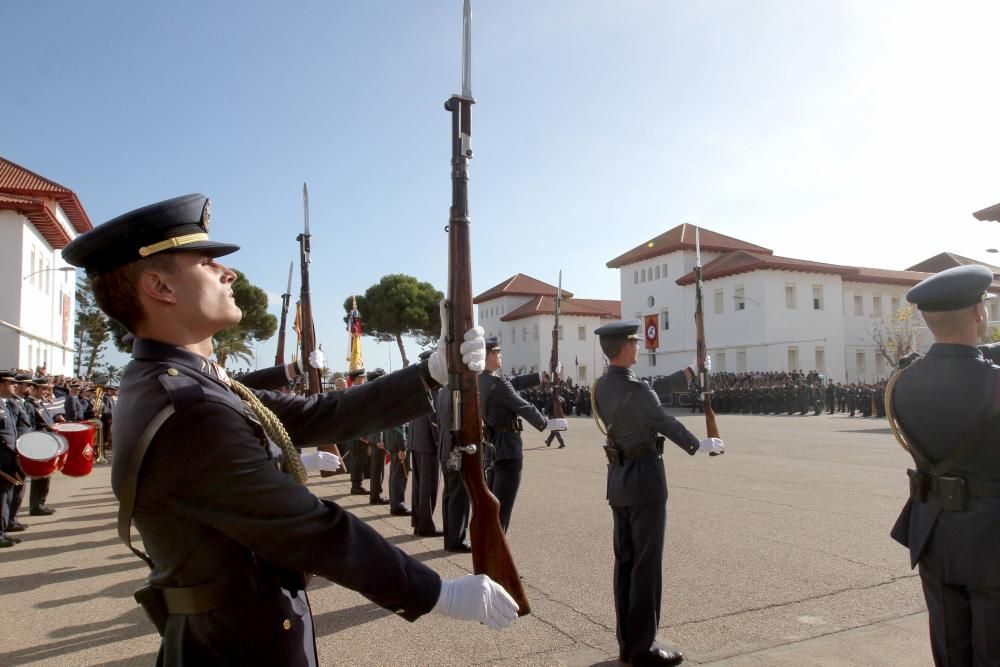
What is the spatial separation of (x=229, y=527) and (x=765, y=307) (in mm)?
48261

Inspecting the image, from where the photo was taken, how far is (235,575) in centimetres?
173

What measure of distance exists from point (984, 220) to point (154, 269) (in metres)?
31.7

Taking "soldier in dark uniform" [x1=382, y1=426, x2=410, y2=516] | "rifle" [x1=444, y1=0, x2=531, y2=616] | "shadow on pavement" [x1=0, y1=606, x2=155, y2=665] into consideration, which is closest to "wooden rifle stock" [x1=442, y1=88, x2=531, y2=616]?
"rifle" [x1=444, y1=0, x2=531, y2=616]

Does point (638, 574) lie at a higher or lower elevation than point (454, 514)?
higher

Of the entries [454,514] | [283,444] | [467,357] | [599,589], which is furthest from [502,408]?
[283,444]

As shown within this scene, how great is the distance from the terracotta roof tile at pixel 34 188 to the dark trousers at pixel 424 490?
2445 cm

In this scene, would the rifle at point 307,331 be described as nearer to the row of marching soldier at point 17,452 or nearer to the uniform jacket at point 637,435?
the row of marching soldier at point 17,452

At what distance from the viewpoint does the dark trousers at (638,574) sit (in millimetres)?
4262

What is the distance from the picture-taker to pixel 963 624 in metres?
2.83

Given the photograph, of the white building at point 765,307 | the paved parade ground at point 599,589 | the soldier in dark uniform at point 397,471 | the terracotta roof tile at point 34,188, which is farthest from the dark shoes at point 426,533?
the white building at point 765,307

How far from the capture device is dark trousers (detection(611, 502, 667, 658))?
4.26 metres

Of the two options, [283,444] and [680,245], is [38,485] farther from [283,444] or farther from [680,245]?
[680,245]

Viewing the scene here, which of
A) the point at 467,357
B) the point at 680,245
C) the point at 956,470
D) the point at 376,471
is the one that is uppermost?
the point at 680,245

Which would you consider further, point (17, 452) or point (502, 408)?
point (17, 452)
